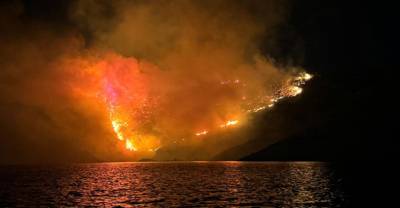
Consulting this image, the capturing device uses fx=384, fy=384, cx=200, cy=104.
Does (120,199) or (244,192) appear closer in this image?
(120,199)

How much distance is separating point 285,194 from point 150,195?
25.5m

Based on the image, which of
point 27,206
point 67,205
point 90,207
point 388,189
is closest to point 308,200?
point 388,189

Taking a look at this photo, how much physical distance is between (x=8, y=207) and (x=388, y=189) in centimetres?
6653

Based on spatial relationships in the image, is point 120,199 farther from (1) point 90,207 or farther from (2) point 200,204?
(2) point 200,204

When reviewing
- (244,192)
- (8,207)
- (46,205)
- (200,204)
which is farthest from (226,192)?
(8,207)

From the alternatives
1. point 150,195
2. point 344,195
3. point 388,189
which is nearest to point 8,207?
point 150,195

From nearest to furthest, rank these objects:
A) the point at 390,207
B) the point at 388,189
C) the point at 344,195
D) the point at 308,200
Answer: the point at 390,207 → the point at 308,200 → the point at 344,195 → the point at 388,189

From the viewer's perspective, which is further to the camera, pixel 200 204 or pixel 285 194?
pixel 285 194

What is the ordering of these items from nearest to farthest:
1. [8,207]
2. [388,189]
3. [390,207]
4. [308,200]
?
[390,207]
[8,207]
[308,200]
[388,189]

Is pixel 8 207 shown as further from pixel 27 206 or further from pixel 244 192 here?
pixel 244 192

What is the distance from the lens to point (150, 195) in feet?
242

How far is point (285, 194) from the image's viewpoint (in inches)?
2795

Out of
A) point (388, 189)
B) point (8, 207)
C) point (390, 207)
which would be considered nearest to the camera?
point (390, 207)

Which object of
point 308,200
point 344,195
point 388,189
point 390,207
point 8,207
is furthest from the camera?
point 388,189
